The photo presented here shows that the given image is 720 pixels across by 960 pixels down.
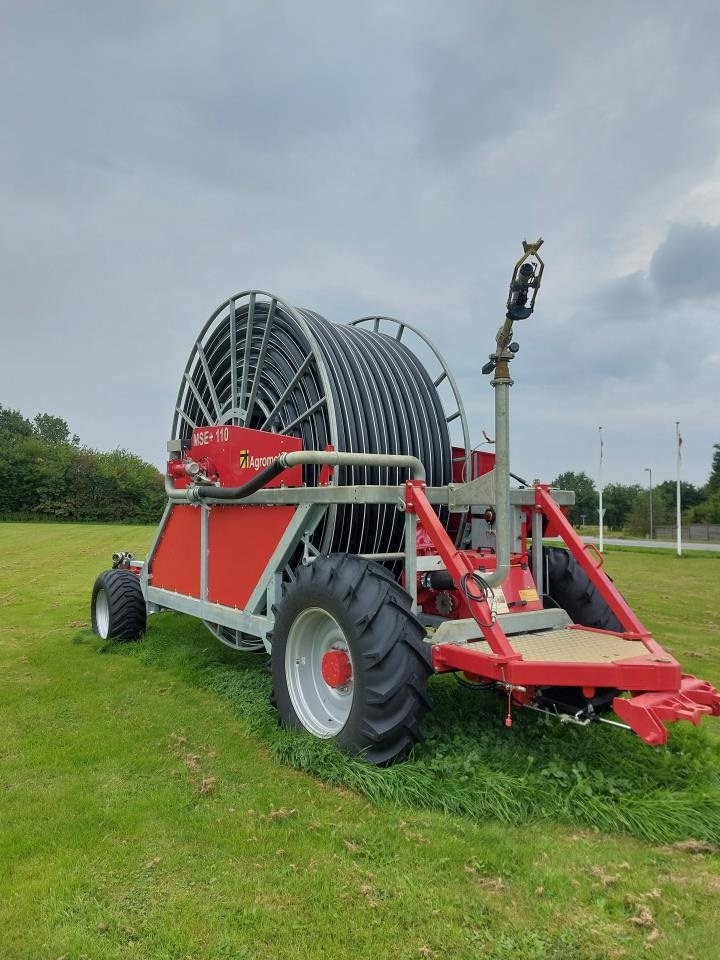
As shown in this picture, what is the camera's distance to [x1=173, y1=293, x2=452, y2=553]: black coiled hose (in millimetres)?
5293

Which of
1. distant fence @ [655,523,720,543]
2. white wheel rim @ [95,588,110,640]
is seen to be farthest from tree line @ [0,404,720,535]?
white wheel rim @ [95,588,110,640]

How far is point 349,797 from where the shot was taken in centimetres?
346

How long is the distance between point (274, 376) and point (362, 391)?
98cm

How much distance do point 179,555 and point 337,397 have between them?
7.76 ft

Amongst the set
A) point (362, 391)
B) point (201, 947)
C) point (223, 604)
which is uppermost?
point (362, 391)

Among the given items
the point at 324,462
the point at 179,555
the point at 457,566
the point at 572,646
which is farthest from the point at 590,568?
the point at 179,555

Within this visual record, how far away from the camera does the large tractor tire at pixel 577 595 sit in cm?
489

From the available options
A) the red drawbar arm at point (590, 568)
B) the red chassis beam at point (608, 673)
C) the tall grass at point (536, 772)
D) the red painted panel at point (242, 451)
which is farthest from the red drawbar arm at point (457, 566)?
the red painted panel at point (242, 451)

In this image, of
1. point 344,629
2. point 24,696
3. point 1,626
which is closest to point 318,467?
point 344,629

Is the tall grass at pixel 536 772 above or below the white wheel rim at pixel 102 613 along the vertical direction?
below

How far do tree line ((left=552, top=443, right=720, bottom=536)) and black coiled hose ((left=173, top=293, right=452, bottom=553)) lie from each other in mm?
57967

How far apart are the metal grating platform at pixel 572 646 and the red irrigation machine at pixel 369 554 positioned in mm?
22

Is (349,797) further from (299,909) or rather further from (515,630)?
(515,630)

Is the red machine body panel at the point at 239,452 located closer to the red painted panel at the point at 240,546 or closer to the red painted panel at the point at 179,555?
the red painted panel at the point at 240,546
